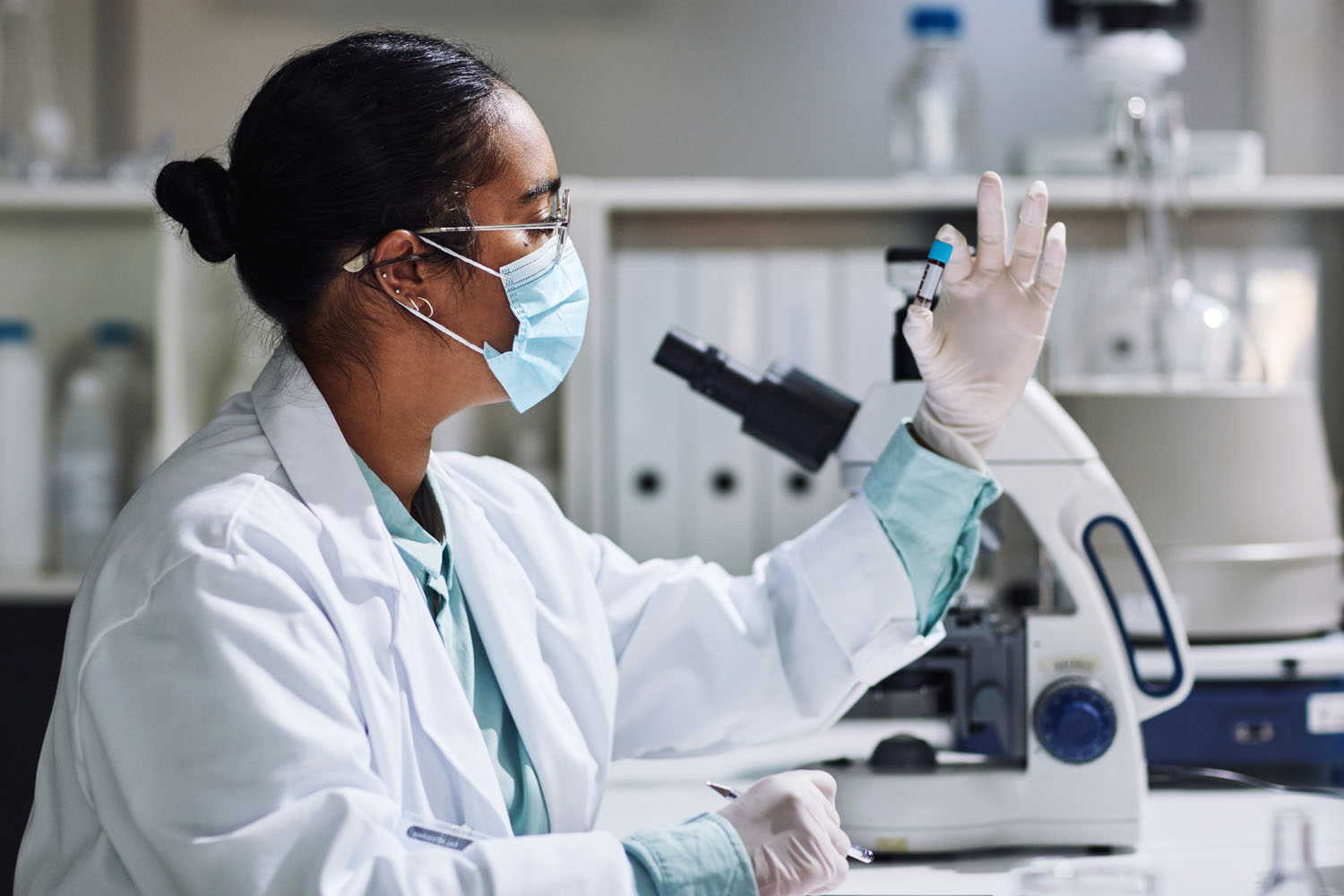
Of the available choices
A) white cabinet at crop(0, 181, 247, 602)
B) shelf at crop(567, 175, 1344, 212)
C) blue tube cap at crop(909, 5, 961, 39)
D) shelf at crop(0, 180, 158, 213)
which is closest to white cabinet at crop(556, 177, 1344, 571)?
shelf at crop(567, 175, 1344, 212)

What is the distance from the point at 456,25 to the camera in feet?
6.88

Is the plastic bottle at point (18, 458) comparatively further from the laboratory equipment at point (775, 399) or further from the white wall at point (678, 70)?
the laboratory equipment at point (775, 399)

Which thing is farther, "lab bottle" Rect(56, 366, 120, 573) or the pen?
"lab bottle" Rect(56, 366, 120, 573)

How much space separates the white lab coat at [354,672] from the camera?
675mm

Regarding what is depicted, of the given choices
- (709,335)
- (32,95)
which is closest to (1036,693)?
(709,335)

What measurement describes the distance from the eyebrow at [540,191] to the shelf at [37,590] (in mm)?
1214

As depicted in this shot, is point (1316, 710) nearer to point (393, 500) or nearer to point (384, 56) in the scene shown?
point (393, 500)

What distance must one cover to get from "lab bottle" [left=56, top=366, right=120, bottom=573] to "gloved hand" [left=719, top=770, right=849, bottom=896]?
1349 mm

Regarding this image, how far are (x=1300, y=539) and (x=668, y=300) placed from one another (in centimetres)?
91

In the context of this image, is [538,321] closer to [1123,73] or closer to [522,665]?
[522,665]

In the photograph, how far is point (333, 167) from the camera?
835 millimetres

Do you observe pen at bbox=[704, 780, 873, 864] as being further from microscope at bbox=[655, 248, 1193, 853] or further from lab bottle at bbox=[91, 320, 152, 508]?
lab bottle at bbox=[91, 320, 152, 508]

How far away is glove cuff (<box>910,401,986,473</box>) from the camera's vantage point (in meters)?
0.99

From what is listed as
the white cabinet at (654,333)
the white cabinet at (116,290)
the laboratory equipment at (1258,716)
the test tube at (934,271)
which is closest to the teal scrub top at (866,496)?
the test tube at (934,271)
